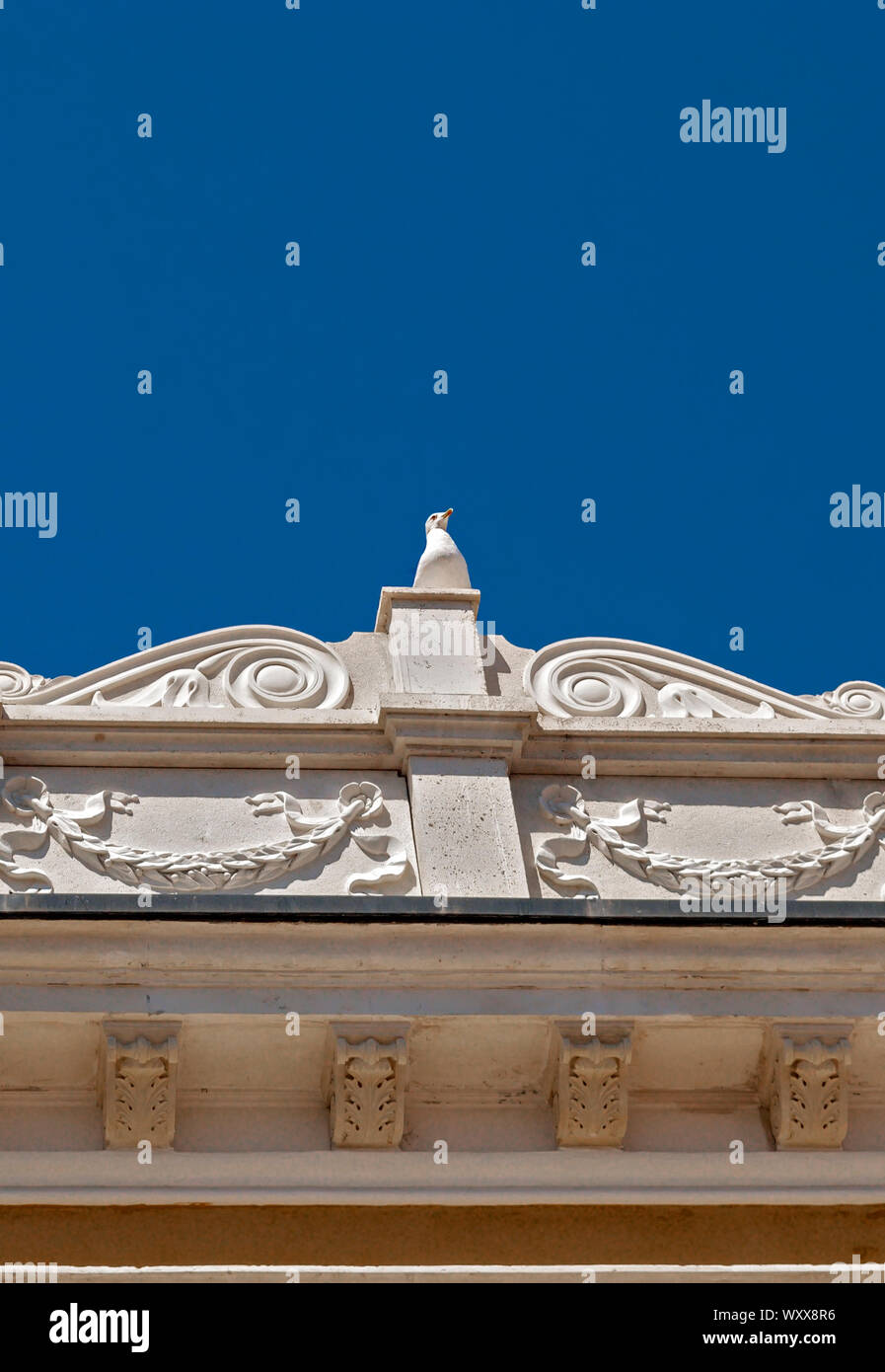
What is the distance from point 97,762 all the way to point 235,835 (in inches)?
26.4

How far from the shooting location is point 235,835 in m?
9.42

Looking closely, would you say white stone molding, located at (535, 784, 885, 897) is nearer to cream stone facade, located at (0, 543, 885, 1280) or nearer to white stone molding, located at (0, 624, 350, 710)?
cream stone facade, located at (0, 543, 885, 1280)

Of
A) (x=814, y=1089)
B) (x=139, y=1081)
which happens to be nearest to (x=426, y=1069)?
(x=139, y=1081)

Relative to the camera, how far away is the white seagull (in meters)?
10.6

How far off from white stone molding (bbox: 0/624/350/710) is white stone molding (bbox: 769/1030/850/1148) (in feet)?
8.27

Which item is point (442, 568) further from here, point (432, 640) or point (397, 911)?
point (397, 911)

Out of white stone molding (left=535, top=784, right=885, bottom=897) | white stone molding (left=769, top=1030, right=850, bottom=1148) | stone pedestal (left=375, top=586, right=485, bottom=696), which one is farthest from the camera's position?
stone pedestal (left=375, top=586, right=485, bottom=696)

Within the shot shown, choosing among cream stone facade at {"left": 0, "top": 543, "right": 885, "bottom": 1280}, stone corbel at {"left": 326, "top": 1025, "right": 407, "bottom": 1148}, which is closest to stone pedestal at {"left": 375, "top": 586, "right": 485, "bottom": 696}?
cream stone facade at {"left": 0, "top": 543, "right": 885, "bottom": 1280}

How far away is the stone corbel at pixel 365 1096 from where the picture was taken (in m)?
8.28

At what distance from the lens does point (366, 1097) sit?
8.29 meters

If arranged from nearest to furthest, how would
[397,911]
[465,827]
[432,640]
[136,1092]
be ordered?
1. [136,1092]
2. [397,911]
3. [465,827]
4. [432,640]

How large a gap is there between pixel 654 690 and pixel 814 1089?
2324 mm
